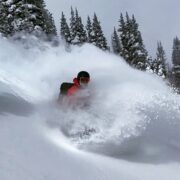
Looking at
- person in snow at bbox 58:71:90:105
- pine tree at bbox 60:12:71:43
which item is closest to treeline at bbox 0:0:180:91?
pine tree at bbox 60:12:71:43

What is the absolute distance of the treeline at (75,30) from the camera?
1099 inches

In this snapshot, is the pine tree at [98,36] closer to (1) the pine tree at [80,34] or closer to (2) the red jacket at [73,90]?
(1) the pine tree at [80,34]

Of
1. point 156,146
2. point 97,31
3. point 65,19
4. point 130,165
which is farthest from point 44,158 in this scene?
point 65,19

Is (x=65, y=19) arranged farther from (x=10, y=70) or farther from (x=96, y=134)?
(x=96, y=134)

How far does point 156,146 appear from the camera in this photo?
7.77 meters

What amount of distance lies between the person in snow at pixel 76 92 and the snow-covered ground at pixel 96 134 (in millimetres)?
153

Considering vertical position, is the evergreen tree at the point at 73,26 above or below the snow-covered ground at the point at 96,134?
above

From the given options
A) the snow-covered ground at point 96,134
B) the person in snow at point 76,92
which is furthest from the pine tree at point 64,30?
the person in snow at point 76,92

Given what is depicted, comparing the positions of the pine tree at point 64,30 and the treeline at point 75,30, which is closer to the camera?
the treeline at point 75,30

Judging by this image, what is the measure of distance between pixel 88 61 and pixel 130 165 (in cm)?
672

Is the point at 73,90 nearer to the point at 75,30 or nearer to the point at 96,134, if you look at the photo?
the point at 96,134

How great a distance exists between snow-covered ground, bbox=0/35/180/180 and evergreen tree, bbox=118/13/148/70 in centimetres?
3561

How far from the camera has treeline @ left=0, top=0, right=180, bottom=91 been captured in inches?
1099

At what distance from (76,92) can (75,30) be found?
167 feet
